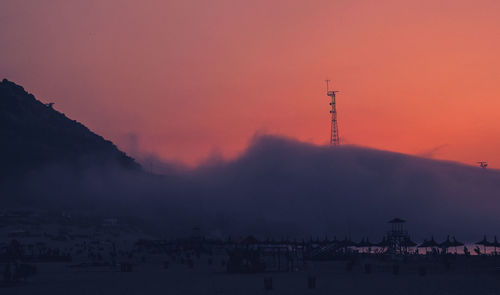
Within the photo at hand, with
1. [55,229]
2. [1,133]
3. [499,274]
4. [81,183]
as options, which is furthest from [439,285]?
[1,133]

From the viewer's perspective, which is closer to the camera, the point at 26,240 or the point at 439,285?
the point at 439,285

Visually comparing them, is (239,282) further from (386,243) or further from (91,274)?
(386,243)

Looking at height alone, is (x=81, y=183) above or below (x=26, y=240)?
above

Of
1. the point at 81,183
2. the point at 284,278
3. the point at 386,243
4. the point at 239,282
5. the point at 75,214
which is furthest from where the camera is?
the point at 81,183

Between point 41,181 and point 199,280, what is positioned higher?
point 41,181

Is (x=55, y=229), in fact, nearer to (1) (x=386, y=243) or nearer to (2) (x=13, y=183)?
(2) (x=13, y=183)

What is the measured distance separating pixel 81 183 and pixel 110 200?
614 inches

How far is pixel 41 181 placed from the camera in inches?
7293

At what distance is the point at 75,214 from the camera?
158 meters

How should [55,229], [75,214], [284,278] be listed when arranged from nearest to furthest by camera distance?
[284,278]
[55,229]
[75,214]

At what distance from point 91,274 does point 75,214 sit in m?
99.9

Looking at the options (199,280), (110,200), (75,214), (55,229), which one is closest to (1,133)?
(110,200)

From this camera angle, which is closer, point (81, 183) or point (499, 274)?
point (499, 274)

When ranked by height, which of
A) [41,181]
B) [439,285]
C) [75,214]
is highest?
[41,181]
